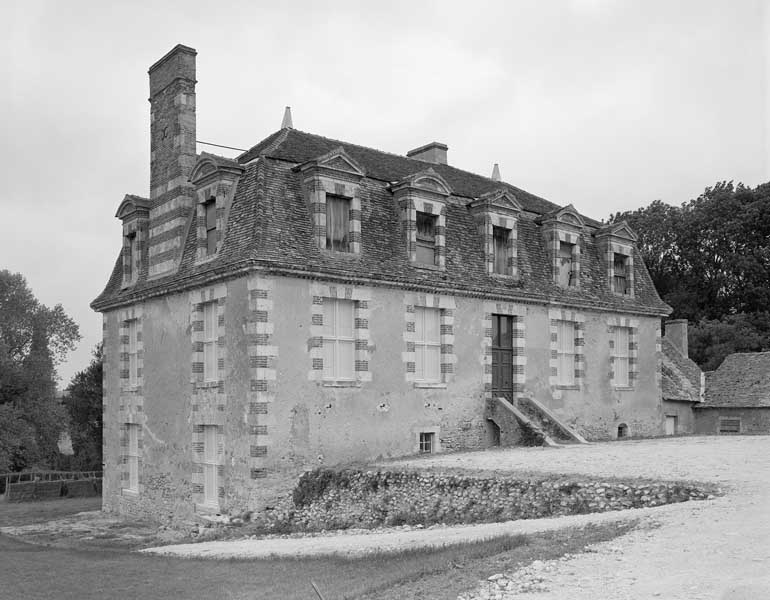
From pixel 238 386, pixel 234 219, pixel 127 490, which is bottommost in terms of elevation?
pixel 127 490

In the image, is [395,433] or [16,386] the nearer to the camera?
[395,433]

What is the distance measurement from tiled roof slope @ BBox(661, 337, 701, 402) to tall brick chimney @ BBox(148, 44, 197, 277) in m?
19.8

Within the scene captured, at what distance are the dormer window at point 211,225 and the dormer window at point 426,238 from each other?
556 centimetres

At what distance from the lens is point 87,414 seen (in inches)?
2162

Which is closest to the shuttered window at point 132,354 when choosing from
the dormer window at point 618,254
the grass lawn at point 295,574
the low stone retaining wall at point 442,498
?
the low stone retaining wall at point 442,498

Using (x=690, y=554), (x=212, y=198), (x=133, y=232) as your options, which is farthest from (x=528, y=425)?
(x=690, y=554)

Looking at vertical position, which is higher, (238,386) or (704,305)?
(704,305)

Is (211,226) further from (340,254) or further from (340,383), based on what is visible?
(340,383)

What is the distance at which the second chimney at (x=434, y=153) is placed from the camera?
98.0 ft

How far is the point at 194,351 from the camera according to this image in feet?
72.8

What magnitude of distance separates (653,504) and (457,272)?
37.9 feet

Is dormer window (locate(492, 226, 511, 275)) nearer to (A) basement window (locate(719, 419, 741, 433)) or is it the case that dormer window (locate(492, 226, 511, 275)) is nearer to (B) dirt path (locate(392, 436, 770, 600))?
(B) dirt path (locate(392, 436, 770, 600))

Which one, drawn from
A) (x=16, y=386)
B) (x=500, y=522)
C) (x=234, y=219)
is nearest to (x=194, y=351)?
(x=234, y=219)

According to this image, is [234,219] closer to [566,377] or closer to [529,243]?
[529,243]
